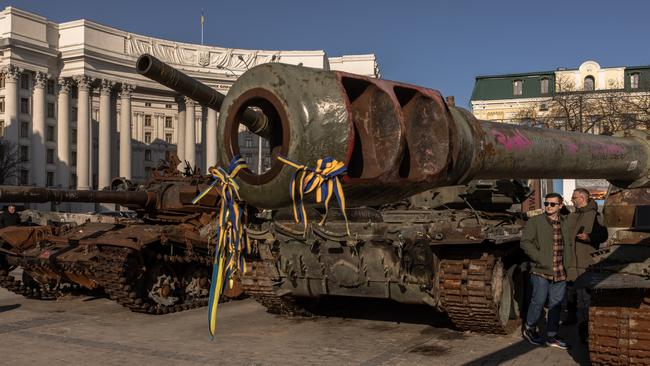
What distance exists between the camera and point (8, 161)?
53.8 metres

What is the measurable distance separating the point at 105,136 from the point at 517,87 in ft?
121

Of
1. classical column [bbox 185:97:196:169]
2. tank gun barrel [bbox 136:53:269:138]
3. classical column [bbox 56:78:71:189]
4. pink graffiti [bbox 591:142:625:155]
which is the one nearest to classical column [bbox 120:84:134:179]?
classical column [bbox 56:78:71:189]

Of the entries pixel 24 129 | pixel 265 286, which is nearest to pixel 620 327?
pixel 265 286

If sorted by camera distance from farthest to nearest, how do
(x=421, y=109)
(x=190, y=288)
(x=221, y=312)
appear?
1. (x=190, y=288)
2. (x=221, y=312)
3. (x=421, y=109)

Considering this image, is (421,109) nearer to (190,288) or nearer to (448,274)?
(448,274)

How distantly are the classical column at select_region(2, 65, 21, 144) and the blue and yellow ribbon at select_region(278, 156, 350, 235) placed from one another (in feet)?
202

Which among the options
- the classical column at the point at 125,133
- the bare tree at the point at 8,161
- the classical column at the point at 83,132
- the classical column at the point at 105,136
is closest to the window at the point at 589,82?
the classical column at the point at 125,133

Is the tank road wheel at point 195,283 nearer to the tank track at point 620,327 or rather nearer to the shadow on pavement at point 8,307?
the shadow on pavement at point 8,307

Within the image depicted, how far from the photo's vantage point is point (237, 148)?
2.40 m

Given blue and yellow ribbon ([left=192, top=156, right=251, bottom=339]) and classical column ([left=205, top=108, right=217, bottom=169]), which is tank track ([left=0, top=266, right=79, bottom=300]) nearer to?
blue and yellow ribbon ([left=192, top=156, right=251, bottom=339])

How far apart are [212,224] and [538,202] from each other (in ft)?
28.7

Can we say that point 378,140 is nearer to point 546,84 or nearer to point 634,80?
point 546,84

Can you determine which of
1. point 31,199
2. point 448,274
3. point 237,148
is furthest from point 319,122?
point 31,199

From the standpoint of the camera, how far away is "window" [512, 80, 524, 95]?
5212cm
